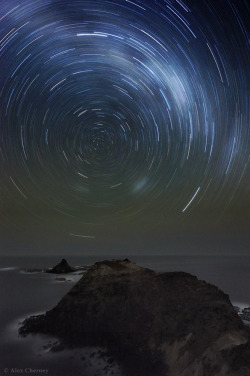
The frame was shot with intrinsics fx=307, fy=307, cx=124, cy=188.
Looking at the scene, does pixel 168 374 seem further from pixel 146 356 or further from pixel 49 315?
pixel 49 315

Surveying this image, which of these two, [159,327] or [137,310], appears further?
[137,310]

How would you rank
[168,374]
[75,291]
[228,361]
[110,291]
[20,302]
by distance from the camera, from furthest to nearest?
[20,302] → [75,291] → [110,291] → [168,374] → [228,361]

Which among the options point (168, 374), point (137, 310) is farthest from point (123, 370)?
point (137, 310)

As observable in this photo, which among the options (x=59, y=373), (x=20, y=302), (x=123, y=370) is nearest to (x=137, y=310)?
(x=123, y=370)

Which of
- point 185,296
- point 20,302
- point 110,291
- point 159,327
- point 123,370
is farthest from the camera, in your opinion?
point 20,302

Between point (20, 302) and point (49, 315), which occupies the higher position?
point (49, 315)

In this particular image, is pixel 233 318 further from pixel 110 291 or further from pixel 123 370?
pixel 110 291

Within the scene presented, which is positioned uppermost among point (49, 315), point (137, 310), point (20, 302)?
point (137, 310)
